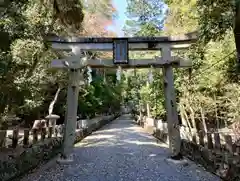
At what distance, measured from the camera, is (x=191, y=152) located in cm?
929

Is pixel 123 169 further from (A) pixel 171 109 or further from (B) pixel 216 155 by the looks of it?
(A) pixel 171 109

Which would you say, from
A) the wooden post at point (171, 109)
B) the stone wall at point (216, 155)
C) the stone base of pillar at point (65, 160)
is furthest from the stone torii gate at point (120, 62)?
the stone wall at point (216, 155)

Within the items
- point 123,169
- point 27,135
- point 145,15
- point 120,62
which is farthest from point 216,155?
point 145,15

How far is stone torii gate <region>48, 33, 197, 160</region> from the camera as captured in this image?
9.13m

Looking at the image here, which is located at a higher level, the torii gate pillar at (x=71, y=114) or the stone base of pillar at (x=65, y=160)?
the torii gate pillar at (x=71, y=114)

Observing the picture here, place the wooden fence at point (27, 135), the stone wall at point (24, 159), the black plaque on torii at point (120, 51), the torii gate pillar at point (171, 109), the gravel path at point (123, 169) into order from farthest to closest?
the black plaque on torii at point (120, 51), the torii gate pillar at point (171, 109), the wooden fence at point (27, 135), the gravel path at point (123, 169), the stone wall at point (24, 159)

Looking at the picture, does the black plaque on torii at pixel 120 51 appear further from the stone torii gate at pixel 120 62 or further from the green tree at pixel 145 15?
the green tree at pixel 145 15

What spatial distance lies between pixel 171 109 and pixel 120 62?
2184 mm

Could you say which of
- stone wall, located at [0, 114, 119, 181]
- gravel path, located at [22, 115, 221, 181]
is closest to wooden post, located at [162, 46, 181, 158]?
gravel path, located at [22, 115, 221, 181]

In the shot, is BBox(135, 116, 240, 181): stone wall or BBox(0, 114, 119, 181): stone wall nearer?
BBox(135, 116, 240, 181): stone wall

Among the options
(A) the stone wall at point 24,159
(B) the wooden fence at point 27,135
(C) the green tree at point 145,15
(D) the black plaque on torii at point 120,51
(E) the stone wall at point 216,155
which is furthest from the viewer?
(C) the green tree at point 145,15

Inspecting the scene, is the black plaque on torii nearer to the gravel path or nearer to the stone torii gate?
the stone torii gate

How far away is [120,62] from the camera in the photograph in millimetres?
9141

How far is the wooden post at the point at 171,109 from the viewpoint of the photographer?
9047mm
